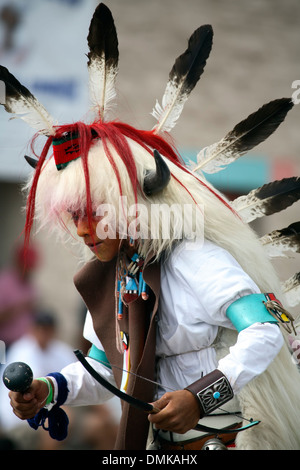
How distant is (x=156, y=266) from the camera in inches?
80.1

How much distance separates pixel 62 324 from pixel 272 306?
402cm

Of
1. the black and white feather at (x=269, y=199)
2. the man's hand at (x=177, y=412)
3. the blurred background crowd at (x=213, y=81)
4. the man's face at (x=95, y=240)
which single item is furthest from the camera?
the blurred background crowd at (x=213, y=81)

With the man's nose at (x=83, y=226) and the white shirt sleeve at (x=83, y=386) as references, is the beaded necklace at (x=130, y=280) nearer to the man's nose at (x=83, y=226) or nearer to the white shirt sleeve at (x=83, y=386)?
the man's nose at (x=83, y=226)

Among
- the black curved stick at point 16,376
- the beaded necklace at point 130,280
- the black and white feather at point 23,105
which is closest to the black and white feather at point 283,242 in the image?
the beaded necklace at point 130,280

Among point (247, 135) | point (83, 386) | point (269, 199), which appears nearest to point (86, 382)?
point (83, 386)

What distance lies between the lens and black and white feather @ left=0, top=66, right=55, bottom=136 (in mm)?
2080

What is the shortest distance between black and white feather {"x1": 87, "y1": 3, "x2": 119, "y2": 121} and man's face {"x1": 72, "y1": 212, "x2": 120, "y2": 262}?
0.39m

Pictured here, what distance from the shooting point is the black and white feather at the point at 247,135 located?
2211 millimetres

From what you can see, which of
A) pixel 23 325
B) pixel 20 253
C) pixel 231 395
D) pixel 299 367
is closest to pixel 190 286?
pixel 231 395

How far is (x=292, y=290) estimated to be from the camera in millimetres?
2416

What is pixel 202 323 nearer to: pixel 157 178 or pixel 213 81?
pixel 157 178

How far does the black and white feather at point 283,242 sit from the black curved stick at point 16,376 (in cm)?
107

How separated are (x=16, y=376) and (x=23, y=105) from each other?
93 centimetres

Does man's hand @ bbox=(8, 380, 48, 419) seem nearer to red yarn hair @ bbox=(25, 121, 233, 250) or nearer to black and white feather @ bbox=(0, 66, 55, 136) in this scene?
red yarn hair @ bbox=(25, 121, 233, 250)
